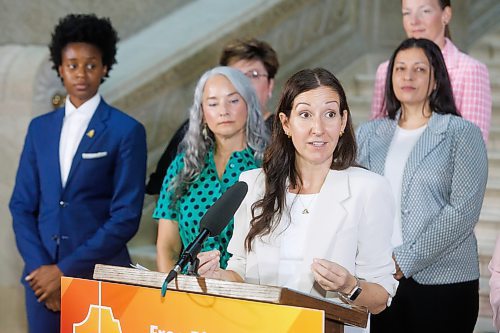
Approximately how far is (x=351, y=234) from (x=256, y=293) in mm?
699

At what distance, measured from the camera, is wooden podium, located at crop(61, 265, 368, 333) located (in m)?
2.53

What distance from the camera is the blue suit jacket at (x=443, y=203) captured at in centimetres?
420

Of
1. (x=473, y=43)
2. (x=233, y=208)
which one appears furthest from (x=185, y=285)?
(x=473, y=43)

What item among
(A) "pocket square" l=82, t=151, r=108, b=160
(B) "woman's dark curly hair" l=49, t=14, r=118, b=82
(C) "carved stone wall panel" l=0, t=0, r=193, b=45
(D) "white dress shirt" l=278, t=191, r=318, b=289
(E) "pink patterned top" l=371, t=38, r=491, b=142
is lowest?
(D) "white dress shirt" l=278, t=191, r=318, b=289

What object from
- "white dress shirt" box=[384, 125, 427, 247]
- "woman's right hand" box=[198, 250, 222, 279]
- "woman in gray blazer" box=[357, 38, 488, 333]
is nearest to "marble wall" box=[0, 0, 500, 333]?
Result: "white dress shirt" box=[384, 125, 427, 247]

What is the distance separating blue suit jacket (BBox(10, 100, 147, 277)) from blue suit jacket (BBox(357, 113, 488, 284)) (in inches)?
53.8

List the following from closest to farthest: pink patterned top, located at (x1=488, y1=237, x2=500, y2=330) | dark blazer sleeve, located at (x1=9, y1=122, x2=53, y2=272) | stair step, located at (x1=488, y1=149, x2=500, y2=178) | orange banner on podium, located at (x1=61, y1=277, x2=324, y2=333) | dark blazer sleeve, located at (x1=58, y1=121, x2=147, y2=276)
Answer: orange banner on podium, located at (x1=61, y1=277, x2=324, y2=333) < pink patterned top, located at (x1=488, y1=237, x2=500, y2=330) < dark blazer sleeve, located at (x1=58, y1=121, x2=147, y2=276) < dark blazer sleeve, located at (x1=9, y1=122, x2=53, y2=272) < stair step, located at (x1=488, y1=149, x2=500, y2=178)

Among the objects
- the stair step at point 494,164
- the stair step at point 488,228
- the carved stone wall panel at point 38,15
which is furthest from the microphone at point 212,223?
the carved stone wall panel at point 38,15

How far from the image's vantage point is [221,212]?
2.79 m

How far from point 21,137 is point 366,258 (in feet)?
11.1

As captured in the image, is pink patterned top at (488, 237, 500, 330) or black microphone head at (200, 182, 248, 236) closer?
black microphone head at (200, 182, 248, 236)

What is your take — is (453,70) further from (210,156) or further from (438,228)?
(210,156)

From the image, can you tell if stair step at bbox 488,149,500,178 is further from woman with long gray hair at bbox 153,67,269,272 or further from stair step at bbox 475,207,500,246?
woman with long gray hair at bbox 153,67,269,272

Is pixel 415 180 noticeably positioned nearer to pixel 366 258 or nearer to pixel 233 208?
pixel 366 258
